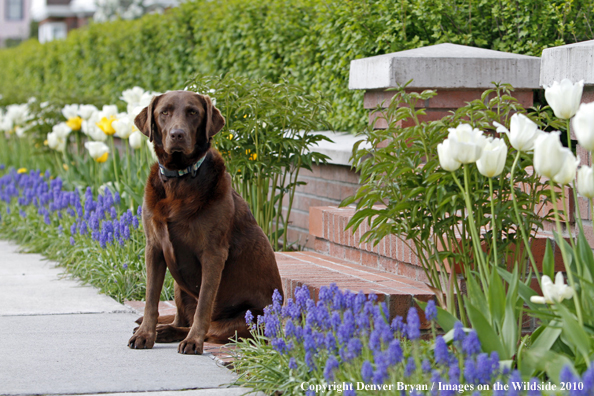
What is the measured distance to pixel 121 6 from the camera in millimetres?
39281

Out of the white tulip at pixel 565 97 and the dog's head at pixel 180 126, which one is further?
the dog's head at pixel 180 126

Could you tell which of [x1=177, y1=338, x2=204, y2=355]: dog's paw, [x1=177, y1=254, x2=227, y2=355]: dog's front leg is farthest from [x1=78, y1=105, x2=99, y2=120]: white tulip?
[x1=177, y1=338, x2=204, y2=355]: dog's paw

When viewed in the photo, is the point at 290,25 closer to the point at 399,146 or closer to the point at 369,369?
the point at 399,146

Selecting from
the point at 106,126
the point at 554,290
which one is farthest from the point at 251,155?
the point at 554,290

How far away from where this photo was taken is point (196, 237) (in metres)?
3.75

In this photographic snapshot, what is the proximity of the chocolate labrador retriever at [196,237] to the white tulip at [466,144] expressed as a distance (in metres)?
1.54

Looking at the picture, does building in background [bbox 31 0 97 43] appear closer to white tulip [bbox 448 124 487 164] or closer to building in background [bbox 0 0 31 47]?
building in background [bbox 0 0 31 47]

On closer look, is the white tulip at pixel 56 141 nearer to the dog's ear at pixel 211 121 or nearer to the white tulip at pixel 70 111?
the white tulip at pixel 70 111

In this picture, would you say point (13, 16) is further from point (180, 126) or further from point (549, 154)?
point (549, 154)

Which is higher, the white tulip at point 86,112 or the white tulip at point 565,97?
the white tulip at point 565,97

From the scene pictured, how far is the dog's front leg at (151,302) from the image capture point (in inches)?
150

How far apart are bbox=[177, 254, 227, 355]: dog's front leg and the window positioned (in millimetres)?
60133

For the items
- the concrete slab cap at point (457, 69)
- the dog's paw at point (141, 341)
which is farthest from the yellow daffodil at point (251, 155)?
the dog's paw at point (141, 341)

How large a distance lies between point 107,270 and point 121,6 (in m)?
36.3
